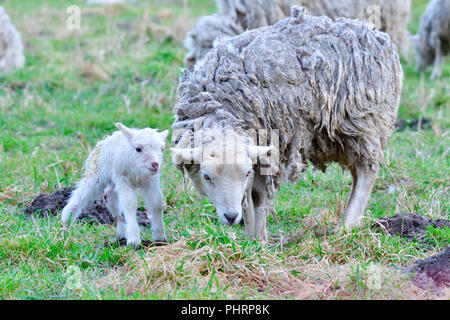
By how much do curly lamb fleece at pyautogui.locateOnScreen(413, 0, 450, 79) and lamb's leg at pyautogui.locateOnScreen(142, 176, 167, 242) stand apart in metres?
7.51

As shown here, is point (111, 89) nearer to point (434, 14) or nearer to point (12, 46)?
point (12, 46)

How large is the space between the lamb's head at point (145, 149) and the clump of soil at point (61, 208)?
4.10 feet

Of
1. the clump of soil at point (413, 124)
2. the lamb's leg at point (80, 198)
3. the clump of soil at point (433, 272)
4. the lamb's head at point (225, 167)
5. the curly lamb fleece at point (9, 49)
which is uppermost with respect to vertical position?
the curly lamb fleece at point (9, 49)

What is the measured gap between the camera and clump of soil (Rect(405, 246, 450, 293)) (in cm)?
408

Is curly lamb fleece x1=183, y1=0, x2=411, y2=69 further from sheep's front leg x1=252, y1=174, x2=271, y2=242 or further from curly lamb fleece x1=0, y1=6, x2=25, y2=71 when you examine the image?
curly lamb fleece x1=0, y1=6, x2=25, y2=71

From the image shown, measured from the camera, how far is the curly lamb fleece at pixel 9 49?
416 inches

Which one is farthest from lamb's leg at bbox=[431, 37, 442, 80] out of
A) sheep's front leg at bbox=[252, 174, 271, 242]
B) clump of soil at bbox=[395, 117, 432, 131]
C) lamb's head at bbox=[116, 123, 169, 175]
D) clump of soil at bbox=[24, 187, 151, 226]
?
lamb's head at bbox=[116, 123, 169, 175]

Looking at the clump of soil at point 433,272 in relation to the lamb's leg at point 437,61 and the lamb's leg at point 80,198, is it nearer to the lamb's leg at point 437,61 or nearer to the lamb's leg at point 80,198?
the lamb's leg at point 80,198

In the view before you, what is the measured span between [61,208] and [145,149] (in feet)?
5.17

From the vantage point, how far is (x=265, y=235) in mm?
5160

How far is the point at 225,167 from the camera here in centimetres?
427

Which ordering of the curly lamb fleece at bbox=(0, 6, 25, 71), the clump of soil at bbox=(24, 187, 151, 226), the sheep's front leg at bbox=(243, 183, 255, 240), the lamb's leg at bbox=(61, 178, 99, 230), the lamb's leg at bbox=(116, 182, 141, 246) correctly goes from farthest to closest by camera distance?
the curly lamb fleece at bbox=(0, 6, 25, 71), the clump of soil at bbox=(24, 187, 151, 226), the lamb's leg at bbox=(61, 178, 99, 230), the sheep's front leg at bbox=(243, 183, 255, 240), the lamb's leg at bbox=(116, 182, 141, 246)

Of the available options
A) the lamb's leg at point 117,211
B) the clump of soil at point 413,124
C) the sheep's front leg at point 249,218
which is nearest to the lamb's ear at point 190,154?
the sheep's front leg at point 249,218
